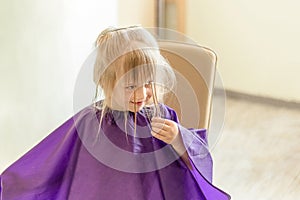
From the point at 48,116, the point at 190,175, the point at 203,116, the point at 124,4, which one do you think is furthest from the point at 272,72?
the point at 190,175

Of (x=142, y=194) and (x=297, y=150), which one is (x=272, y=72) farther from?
(x=142, y=194)

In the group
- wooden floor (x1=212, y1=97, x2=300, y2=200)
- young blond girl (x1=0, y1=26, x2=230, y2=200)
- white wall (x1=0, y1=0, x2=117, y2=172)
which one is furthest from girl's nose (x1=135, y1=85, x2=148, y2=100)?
wooden floor (x1=212, y1=97, x2=300, y2=200)

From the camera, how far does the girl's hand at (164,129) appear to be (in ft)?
3.00

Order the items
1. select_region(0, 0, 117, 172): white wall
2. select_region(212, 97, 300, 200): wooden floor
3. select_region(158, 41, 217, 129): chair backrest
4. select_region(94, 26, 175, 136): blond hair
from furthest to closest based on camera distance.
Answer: select_region(212, 97, 300, 200): wooden floor
select_region(0, 0, 117, 172): white wall
select_region(158, 41, 217, 129): chair backrest
select_region(94, 26, 175, 136): blond hair

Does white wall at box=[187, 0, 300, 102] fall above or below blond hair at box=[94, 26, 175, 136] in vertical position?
below

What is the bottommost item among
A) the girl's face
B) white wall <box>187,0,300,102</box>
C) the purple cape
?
white wall <box>187,0,300,102</box>

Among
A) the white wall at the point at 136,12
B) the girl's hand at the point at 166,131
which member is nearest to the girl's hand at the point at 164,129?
the girl's hand at the point at 166,131

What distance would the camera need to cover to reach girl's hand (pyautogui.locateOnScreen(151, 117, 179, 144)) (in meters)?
0.91

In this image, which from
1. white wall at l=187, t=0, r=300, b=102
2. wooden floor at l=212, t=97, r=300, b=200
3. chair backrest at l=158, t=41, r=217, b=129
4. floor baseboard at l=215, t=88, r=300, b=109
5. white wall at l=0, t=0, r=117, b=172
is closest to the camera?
chair backrest at l=158, t=41, r=217, b=129

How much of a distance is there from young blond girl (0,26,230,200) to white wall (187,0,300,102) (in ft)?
6.29

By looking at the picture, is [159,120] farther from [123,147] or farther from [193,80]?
[193,80]

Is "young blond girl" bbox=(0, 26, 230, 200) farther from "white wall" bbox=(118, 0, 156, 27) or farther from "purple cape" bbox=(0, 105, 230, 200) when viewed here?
"white wall" bbox=(118, 0, 156, 27)

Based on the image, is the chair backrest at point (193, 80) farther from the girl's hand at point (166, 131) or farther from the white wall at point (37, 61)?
the white wall at point (37, 61)

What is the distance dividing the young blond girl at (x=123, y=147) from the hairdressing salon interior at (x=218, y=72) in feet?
0.80
